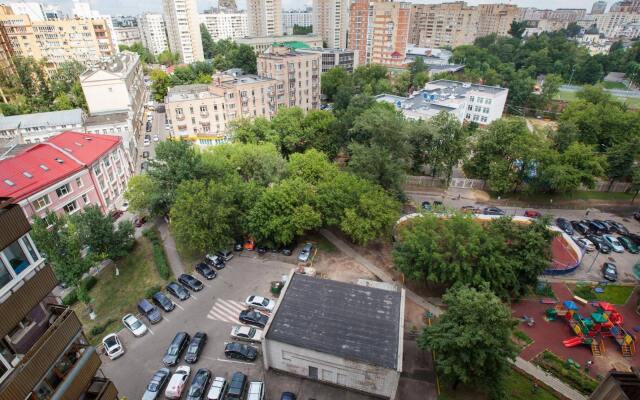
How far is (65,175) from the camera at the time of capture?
38.8 metres

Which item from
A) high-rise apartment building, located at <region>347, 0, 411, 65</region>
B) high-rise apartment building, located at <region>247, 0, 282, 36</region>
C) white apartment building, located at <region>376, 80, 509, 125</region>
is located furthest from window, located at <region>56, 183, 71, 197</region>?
high-rise apartment building, located at <region>247, 0, 282, 36</region>

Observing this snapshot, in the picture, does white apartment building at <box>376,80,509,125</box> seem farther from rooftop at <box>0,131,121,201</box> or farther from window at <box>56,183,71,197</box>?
window at <box>56,183,71,197</box>

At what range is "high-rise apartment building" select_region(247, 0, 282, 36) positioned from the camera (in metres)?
148

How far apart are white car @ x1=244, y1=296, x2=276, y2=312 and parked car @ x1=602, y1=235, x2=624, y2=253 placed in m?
39.8

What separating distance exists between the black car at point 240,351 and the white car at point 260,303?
4.25 metres

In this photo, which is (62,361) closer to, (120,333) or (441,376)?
(120,333)

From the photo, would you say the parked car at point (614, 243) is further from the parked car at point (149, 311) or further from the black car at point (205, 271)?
the parked car at point (149, 311)

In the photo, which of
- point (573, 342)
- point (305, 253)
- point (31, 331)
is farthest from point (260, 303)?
point (573, 342)

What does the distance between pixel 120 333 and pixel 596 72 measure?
149316 mm

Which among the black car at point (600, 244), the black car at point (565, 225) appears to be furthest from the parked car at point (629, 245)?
the black car at point (565, 225)

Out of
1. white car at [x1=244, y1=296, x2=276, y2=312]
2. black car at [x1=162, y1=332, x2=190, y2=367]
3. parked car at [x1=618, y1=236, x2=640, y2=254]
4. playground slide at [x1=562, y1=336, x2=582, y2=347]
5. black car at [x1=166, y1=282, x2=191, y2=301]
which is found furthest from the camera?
parked car at [x1=618, y1=236, x2=640, y2=254]

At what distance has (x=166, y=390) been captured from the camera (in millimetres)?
23156

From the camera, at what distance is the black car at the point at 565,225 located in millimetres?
41625

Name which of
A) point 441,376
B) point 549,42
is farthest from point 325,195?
point 549,42
